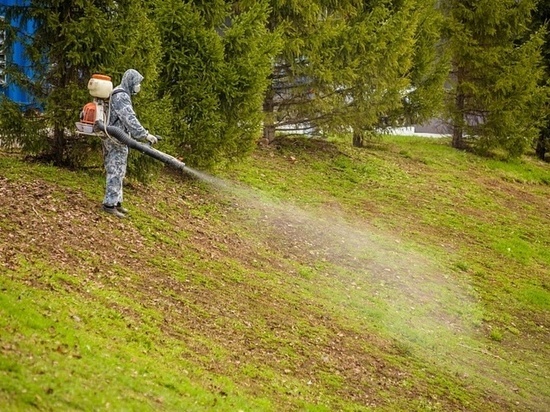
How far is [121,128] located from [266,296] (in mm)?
3039

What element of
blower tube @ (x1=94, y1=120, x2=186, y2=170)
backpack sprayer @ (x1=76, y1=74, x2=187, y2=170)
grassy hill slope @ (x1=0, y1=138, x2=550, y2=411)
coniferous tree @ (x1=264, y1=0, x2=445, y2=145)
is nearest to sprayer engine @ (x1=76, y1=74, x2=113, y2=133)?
backpack sprayer @ (x1=76, y1=74, x2=187, y2=170)

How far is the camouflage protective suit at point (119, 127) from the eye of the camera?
1246cm

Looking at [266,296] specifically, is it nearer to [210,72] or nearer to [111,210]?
[111,210]

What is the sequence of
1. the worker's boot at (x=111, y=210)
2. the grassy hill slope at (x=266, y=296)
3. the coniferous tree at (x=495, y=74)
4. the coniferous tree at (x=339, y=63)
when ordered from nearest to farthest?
the grassy hill slope at (x=266, y=296), the worker's boot at (x=111, y=210), the coniferous tree at (x=339, y=63), the coniferous tree at (x=495, y=74)

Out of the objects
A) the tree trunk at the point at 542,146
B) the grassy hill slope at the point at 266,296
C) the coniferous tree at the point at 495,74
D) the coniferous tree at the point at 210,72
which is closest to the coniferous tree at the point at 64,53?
the grassy hill slope at the point at 266,296

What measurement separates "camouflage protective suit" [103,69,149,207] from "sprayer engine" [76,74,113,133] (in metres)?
0.18

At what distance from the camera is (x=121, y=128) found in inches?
495

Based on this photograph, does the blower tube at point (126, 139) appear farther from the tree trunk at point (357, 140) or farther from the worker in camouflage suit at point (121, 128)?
the tree trunk at point (357, 140)

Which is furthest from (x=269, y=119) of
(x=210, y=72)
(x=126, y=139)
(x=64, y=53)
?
(x=126, y=139)

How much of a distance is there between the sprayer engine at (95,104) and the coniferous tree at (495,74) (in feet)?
55.0

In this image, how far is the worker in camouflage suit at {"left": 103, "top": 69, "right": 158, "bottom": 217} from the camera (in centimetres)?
1246

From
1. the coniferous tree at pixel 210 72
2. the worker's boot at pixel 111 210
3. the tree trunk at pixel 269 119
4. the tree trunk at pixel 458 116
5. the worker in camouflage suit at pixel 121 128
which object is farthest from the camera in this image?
the tree trunk at pixel 458 116

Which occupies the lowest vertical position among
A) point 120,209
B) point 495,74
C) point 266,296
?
point 266,296

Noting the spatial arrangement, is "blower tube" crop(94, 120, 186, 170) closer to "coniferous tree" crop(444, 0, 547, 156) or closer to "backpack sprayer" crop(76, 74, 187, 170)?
"backpack sprayer" crop(76, 74, 187, 170)
